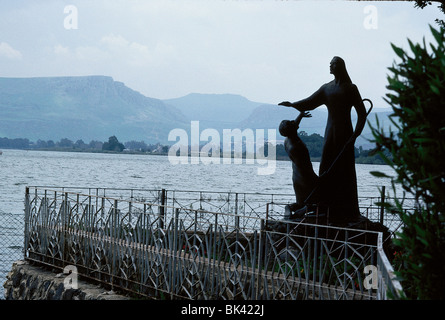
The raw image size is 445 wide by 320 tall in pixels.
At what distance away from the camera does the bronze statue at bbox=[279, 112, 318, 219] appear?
34.1 feet

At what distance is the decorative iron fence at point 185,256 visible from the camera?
21.3 ft

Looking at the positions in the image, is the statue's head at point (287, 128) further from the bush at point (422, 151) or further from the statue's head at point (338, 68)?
the bush at point (422, 151)

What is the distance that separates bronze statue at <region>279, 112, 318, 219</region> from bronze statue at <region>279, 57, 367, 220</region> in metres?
0.13

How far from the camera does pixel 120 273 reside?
27.8 feet

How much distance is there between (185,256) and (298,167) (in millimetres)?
3561

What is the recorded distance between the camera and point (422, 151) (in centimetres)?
339

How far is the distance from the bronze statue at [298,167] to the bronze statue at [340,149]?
13 centimetres

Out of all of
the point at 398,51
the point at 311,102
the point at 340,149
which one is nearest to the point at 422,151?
the point at 398,51

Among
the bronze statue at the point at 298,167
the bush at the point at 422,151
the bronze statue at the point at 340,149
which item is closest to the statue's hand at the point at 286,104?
the bronze statue at the point at 298,167
